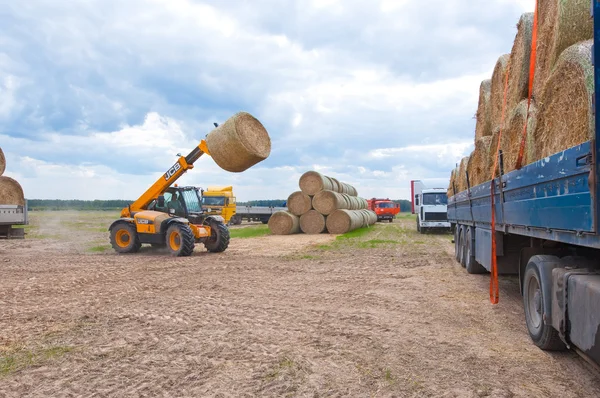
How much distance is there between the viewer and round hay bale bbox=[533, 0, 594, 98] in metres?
4.67

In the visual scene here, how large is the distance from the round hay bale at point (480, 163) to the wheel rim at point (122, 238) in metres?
9.70

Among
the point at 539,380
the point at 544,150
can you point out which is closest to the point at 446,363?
the point at 539,380

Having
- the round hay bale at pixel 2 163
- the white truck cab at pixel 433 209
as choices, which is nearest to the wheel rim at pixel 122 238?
the round hay bale at pixel 2 163

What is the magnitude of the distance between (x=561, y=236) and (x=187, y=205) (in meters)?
11.2

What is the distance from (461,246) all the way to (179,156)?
7466 mm

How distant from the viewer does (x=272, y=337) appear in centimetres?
526

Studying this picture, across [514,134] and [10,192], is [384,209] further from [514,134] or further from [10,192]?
[514,134]

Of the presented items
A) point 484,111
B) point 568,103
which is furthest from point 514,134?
point 484,111

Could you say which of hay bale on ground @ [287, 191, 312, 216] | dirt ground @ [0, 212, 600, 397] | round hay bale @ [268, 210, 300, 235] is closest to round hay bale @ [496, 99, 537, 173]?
dirt ground @ [0, 212, 600, 397]

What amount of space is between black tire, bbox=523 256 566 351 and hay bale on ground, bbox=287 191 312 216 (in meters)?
19.1

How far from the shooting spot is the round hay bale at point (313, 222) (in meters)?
24.1

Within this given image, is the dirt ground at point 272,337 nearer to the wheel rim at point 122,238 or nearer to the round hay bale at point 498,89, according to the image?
the round hay bale at point 498,89

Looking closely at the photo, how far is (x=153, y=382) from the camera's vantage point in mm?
A: 4000

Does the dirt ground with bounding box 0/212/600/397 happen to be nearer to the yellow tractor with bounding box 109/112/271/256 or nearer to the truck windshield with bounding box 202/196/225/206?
the yellow tractor with bounding box 109/112/271/256
